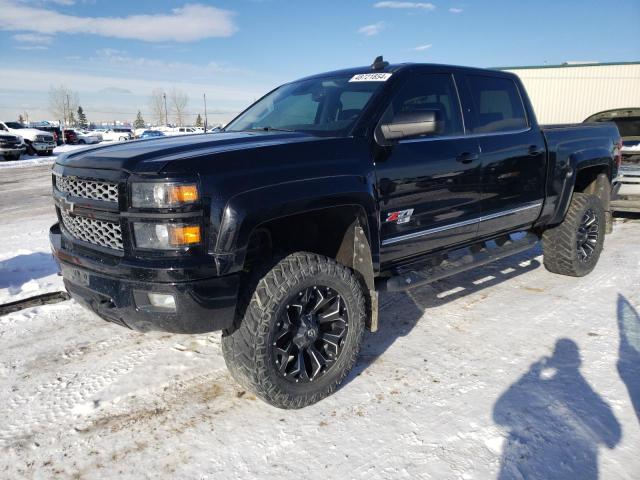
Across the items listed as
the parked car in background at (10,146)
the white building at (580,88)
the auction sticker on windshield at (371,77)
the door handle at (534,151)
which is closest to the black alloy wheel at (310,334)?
the auction sticker on windshield at (371,77)

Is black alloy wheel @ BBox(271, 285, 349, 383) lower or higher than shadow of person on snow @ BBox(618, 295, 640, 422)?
higher

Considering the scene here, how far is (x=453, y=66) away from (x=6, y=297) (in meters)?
4.44

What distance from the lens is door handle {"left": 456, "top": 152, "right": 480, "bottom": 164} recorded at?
365 cm

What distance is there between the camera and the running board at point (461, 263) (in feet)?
11.4

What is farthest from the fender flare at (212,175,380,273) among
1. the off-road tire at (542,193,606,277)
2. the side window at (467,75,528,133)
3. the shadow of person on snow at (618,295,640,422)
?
the off-road tire at (542,193,606,277)

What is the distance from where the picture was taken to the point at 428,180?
134 inches

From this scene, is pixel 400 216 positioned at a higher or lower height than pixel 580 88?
lower

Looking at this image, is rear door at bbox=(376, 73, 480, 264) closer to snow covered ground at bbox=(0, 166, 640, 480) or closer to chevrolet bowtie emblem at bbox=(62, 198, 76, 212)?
snow covered ground at bbox=(0, 166, 640, 480)

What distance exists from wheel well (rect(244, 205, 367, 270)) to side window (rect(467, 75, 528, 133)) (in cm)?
153

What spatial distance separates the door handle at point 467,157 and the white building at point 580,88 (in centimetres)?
2476

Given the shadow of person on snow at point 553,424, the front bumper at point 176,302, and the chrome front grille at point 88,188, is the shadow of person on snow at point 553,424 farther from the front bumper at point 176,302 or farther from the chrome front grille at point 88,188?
the chrome front grille at point 88,188

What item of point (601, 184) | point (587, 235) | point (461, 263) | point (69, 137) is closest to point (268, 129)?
point (461, 263)

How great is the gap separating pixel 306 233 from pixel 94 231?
1.27 metres

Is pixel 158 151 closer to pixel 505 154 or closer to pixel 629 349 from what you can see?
pixel 505 154
